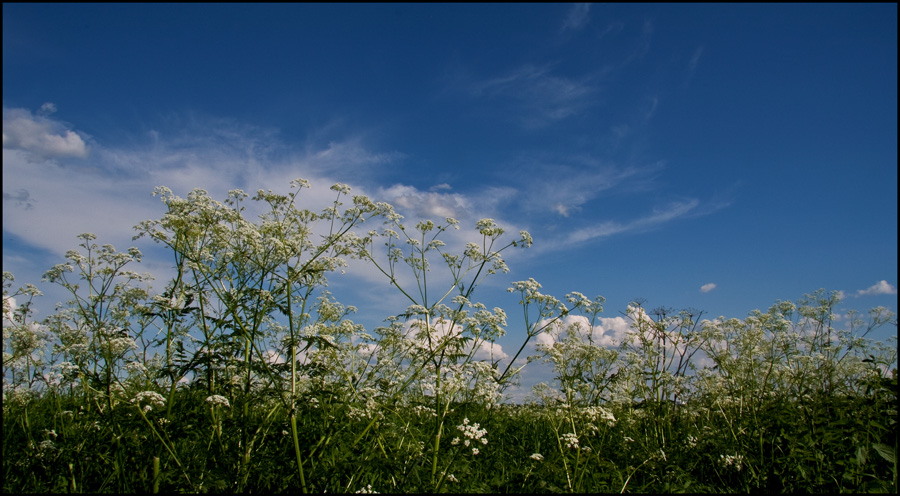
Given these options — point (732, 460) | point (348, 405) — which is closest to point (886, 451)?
point (732, 460)

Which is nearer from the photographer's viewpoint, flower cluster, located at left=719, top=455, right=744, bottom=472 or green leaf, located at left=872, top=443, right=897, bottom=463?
green leaf, located at left=872, top=443, right=897, bottom=463

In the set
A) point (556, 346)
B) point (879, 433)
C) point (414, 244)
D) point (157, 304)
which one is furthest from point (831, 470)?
point (157, 304)

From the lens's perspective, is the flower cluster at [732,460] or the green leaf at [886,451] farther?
the flower cluster at [732,460]

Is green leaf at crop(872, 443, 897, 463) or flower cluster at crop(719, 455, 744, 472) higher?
green leaf at crop(872, 443, 897, 463)

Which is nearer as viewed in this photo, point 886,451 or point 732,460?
point 886,451

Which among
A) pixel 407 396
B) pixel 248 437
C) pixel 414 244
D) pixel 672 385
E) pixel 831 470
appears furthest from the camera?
pixel 672 385

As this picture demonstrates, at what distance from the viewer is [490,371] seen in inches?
232

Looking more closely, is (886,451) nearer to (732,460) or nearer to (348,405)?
(732,460)

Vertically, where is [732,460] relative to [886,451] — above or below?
below

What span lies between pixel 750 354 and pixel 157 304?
8.14 metres

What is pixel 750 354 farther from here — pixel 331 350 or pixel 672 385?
pixel 331 350

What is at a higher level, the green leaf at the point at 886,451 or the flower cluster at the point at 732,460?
the green leaf at the point at 886,451

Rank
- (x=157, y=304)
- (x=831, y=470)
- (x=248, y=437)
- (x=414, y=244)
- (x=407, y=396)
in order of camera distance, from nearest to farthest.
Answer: (x=248, y=437) < (x=157, y=304) < (x=831, y=470) < (x=407, y=396) < (x=414, y=244)

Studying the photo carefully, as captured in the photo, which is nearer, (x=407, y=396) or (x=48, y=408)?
(x=407, y=396)
